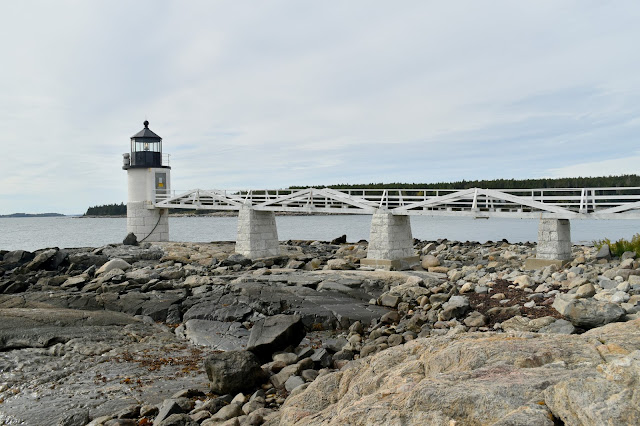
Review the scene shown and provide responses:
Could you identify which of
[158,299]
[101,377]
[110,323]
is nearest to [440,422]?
[101,377]

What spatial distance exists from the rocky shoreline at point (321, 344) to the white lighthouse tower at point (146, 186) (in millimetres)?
7940

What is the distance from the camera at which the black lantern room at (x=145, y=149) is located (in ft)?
97.0

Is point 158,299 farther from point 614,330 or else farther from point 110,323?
point 614,330

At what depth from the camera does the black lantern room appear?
29.6 m

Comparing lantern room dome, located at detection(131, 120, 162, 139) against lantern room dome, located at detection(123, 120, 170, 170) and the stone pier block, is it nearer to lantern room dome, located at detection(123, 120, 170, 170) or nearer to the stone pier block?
lantern room dome, located at detection(123, 120, 170, 170)

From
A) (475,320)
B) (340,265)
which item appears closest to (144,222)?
(340,265)

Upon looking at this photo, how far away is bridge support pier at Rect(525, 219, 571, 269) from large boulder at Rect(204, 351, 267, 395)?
1210cm

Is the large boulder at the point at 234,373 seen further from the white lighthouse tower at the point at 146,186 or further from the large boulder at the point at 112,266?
the white lighthouse tower at the point at 146,186

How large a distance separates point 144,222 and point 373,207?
15171 millimetres

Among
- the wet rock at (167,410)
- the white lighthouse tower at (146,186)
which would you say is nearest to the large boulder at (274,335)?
the wet rock at (167,410)

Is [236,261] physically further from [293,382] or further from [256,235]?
[293,382]

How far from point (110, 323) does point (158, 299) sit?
2.16m

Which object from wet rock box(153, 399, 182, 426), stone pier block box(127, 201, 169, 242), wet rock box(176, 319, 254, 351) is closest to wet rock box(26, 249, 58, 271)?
stone pier block box(127, 201, 169, 242)

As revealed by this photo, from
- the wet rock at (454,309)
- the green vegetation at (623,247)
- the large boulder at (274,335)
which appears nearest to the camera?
the large boulder at (274,335)
